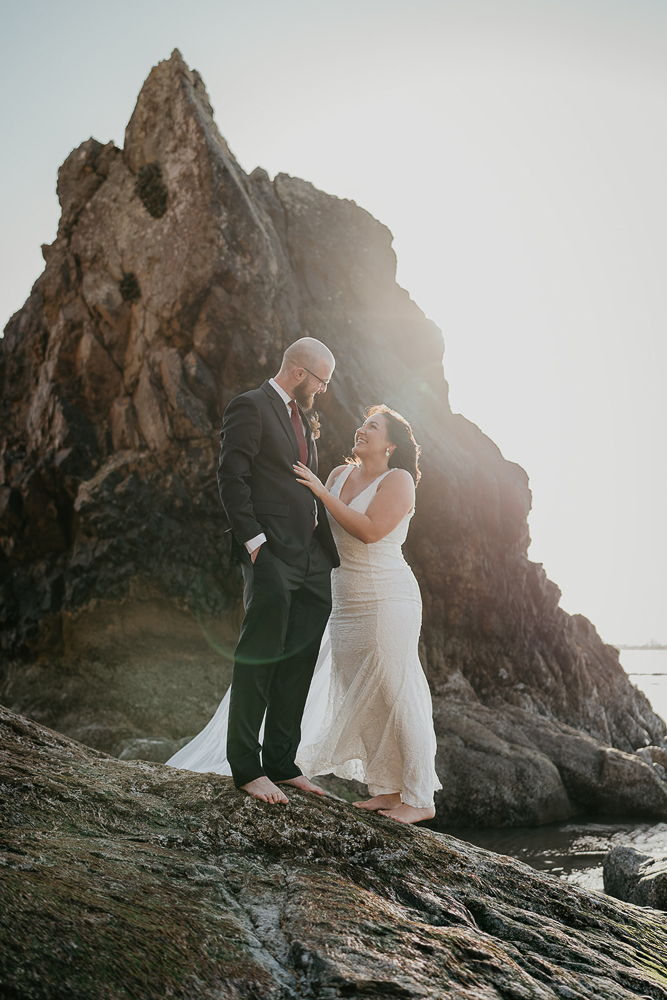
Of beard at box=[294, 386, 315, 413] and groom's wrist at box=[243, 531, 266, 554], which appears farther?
beard at box=[294, 386, 315, 413]

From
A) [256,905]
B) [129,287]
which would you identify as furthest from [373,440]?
[129,287]

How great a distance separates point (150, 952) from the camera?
83.4 inches

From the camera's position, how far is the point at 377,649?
4.75m

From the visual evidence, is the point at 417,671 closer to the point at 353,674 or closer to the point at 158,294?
the point at 353,674

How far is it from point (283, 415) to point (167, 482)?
11475 millimetres

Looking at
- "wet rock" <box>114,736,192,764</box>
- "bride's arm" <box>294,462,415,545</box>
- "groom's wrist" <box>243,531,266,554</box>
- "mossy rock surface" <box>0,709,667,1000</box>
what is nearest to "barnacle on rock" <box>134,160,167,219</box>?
"wet rock" <box>114,736,192,764</box>

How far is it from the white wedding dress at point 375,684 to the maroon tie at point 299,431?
20.3 inches

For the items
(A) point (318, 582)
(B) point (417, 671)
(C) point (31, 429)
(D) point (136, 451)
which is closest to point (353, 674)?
(B) point (417, 671)

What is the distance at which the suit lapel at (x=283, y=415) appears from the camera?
4707 mm

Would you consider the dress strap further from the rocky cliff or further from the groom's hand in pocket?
the rocky cliff

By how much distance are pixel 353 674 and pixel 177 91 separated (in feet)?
52.7

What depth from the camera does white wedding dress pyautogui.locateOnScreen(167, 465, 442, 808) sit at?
4.66 meters

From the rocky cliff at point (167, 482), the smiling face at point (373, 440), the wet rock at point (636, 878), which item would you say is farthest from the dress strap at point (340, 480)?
the rocky cliff at point (167, 482)

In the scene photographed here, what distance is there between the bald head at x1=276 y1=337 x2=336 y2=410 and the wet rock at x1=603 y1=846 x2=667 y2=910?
21.2 feet
